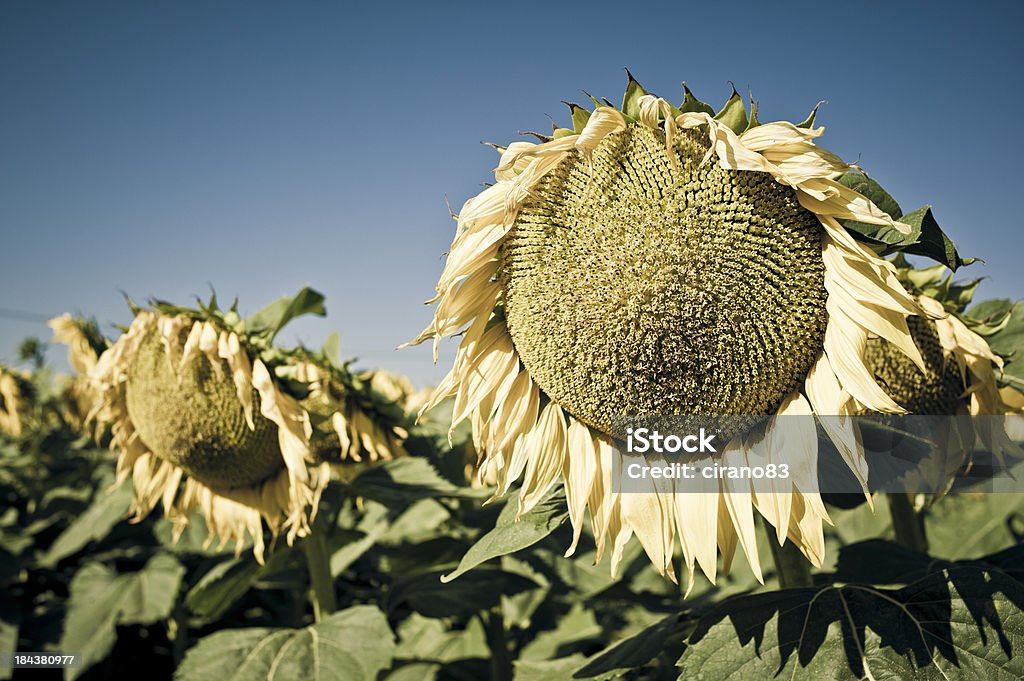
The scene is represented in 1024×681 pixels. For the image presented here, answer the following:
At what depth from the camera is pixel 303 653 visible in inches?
103

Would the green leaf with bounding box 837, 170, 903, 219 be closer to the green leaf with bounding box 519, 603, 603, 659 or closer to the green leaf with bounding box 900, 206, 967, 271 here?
the green leaf with bounding box 900, 206, 967, 271

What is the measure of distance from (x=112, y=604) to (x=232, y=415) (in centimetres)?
217

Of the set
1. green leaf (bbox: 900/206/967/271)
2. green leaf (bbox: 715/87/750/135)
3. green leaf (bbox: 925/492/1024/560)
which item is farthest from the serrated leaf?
green leaf (bbox: 925/492/1024/560)

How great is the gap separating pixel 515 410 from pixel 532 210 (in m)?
0.49

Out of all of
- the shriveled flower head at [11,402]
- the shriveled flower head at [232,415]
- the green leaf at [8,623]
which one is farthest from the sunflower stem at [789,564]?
the shriveled flower head at [11,402]

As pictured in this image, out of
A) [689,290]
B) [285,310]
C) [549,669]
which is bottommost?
[549,669]

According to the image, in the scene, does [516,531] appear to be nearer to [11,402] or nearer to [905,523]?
[905,523]

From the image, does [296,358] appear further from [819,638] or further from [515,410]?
[819,638]

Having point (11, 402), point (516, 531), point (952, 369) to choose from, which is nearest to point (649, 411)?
point (516, 531)

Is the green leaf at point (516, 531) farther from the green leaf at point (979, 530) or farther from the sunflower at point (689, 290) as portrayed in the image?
the green leaf at point (979, 530)

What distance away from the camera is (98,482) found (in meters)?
6.19

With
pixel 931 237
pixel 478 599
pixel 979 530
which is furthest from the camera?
pixel 979 530
